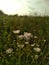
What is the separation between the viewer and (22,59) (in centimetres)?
571

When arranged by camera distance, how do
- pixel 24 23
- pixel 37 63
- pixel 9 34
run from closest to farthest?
pixel 37 63 < pixel 9 34 < pixel 24 23

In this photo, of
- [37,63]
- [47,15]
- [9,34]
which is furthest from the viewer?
[47,15]

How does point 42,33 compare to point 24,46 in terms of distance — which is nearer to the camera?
point 24,46

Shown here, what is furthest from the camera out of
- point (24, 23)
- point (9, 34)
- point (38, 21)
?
point (38, 21)

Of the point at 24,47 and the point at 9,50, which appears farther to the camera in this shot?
the point at 24,47

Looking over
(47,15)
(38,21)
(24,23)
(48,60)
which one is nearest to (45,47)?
(48,60)

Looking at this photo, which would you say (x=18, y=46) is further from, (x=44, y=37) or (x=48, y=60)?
(x=44, y=37)

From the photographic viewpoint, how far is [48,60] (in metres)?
5.80

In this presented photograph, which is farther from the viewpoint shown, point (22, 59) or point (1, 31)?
point (1, 31)

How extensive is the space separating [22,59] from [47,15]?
4.23 metres

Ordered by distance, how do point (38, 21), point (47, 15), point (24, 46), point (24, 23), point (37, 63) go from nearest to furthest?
1. point (37, 63)
2. point (24, 46)
3. point (24, 23)
4. point (38, 21)
5. point (47, 15)

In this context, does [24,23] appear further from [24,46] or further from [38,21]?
[24,46]

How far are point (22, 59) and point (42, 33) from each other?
165cm

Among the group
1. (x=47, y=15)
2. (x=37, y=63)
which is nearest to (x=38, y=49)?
(x=37, y=63)
